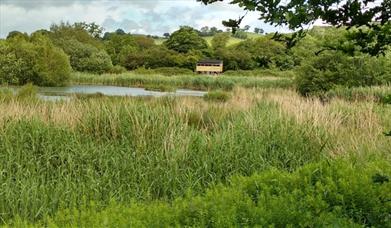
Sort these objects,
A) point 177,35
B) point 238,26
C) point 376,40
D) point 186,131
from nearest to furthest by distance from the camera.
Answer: point 238,26
point 376,40
point 186,131
point 177,35

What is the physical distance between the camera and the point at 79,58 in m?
52.2

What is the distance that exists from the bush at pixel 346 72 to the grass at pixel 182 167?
42.8 feet

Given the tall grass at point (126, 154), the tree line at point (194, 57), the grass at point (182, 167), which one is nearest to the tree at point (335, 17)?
the tree line at point (194, 57)

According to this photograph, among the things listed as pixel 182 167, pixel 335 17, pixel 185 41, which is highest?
pixel 185 41

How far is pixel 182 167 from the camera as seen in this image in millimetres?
6125

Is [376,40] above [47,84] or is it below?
above

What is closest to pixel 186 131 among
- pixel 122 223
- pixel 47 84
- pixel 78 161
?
pixel 78 161

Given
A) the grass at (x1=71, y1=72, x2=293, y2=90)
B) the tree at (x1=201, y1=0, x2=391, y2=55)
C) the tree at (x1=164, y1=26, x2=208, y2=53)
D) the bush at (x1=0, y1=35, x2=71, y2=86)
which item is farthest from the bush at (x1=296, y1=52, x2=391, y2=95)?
the tree at (x1=164, y1=26, x2=208, y2=53)

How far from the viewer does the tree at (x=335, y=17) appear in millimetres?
1900

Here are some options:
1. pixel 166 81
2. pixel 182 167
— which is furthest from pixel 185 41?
pixel 182 167

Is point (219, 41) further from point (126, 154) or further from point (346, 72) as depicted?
point (126, 154)

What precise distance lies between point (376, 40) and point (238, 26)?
694 millimetres

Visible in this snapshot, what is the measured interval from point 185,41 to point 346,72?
43.2 metres

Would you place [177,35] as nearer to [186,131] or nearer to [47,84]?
[47,84]
